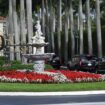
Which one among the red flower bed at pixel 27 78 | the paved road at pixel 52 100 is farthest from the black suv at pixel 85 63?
the paved road at pixel 52 100

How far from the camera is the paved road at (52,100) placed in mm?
16580

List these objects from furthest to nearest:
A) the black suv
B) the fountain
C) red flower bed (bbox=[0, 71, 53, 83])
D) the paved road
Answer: the black suv
the fountain
red flower bed (bbox=[0, 71, 53, 83])
the paved road

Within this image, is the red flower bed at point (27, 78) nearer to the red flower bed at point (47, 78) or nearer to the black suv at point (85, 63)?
the red flower bed at point (47, 78)

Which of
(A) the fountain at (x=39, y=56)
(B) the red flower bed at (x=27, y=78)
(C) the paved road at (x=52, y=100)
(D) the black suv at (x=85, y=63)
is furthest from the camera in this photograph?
(D) the black suv at (x=85, y=63)

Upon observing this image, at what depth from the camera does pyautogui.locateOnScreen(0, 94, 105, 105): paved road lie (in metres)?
16.6

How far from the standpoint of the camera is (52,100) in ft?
57.9

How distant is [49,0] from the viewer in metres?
78.7

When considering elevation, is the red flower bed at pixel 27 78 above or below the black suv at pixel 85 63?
above

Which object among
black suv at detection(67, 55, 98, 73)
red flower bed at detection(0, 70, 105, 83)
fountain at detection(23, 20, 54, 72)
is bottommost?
black suv at detection(67, 55, 98, 73)

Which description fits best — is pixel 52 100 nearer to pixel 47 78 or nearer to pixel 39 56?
pixel 47 78

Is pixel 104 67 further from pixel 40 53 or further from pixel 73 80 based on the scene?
pixel 73 80

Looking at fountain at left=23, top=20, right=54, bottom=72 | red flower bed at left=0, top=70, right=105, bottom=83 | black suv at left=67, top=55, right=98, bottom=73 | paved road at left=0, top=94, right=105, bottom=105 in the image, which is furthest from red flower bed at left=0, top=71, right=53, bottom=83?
black suv at left=67, top=55, right=98, bottom=73

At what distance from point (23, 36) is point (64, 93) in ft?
122

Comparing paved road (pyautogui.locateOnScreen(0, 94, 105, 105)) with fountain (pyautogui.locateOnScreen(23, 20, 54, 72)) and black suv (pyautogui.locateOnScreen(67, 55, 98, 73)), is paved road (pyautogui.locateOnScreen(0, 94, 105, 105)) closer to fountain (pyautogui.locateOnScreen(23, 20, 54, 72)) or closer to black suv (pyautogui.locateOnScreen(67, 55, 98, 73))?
fountain (pyautogui.locateOnScreen(23, 20, 54, 72))
